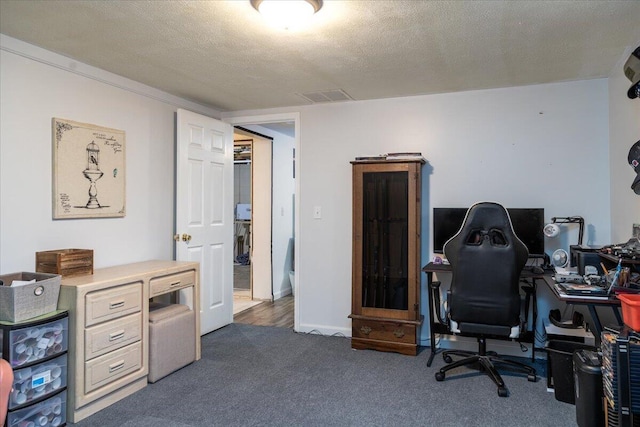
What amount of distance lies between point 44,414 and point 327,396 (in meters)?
1.60

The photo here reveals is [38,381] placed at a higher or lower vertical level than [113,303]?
lower

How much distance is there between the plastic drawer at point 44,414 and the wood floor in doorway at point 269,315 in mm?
2248

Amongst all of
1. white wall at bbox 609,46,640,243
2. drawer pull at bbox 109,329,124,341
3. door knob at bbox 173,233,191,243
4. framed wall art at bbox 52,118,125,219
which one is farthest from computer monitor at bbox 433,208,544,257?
framed wall art at bbox 52,118,125,219

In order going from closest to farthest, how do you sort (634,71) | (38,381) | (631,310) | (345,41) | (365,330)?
1. (631,310)
2. (38,381)
3. (634,71)
4. (345,41)
5. (365,330)

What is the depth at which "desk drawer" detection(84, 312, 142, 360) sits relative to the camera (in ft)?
7.99

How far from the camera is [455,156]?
142 inches

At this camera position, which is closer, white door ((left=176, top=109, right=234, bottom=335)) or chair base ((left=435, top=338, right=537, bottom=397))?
chair base ((left=435, top=338, right=537, bottom=397))

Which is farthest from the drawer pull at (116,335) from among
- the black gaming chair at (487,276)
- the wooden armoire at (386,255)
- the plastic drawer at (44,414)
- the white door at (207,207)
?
the black gaming chair at (487,276)

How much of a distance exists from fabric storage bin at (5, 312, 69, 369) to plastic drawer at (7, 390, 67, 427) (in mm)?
237

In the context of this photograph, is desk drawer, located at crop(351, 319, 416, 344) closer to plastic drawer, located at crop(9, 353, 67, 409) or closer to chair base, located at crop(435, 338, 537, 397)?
chair base, located at crop(435, 338, 537, 397)

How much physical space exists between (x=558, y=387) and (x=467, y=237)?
109 cm

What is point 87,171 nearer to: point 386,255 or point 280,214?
point 386,255

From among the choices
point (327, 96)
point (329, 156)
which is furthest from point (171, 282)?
point (327, 96)

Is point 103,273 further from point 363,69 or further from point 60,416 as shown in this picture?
point 363,69
